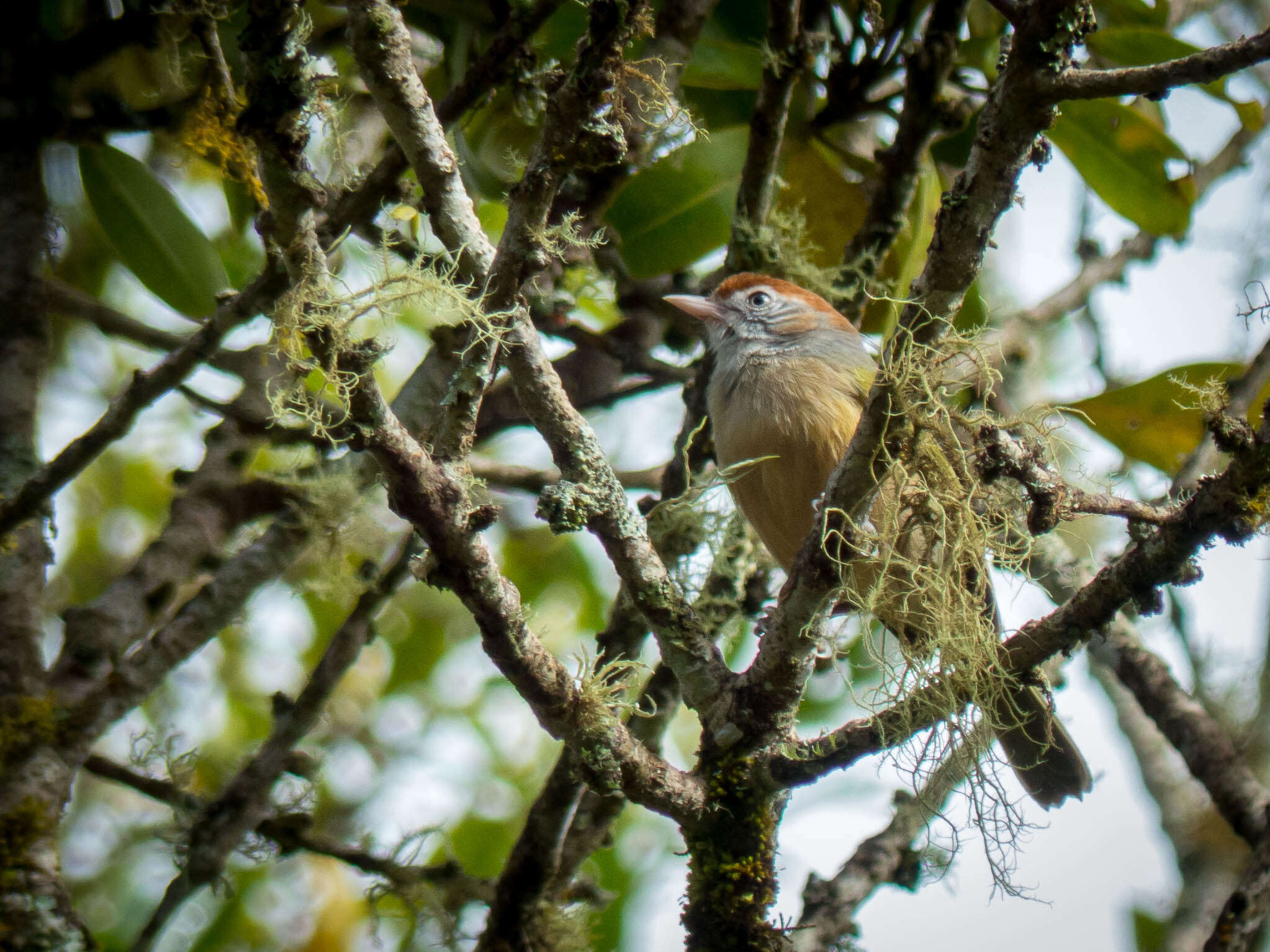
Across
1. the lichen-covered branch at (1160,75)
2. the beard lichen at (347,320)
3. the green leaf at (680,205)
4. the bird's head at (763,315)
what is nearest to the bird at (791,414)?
the bird's head at (763,315)

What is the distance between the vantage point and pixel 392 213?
274 centimetres

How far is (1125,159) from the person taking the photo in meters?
3.83

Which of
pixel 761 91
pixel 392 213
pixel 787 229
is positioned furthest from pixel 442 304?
pixel 787 229

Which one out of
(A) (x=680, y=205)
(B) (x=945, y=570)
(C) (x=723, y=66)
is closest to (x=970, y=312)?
(A) (x=680, y=205)

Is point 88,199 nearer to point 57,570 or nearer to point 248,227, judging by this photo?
point 248,227

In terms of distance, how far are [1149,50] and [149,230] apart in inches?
128

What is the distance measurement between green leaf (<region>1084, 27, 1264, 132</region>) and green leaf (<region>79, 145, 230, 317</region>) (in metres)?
2.94

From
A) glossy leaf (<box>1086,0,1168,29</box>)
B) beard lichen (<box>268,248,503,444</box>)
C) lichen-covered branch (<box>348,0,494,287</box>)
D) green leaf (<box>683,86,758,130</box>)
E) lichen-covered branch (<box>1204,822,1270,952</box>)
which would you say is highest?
glossy leaf (<box>1086,0,1168,29</box>)

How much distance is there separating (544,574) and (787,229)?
2.08 meters

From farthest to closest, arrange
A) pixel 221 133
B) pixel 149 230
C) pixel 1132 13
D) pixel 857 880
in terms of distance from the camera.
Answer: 1. pixel 1132 13
2. pixel 149 230
3. pixel 857 880
4. pixel 221 133

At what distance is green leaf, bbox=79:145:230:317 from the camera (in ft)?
11.2

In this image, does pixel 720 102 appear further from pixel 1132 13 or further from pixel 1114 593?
pixel 1114 593

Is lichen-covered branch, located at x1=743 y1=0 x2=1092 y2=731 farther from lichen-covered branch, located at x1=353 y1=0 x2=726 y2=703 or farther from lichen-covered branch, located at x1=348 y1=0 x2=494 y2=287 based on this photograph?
lichen-covered branch, located at x1=348 y1=0 x2=494 y2=287

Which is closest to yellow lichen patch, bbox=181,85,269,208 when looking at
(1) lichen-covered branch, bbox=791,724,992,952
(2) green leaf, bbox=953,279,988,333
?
(2) green leaf, bbox=953,279,988,333
